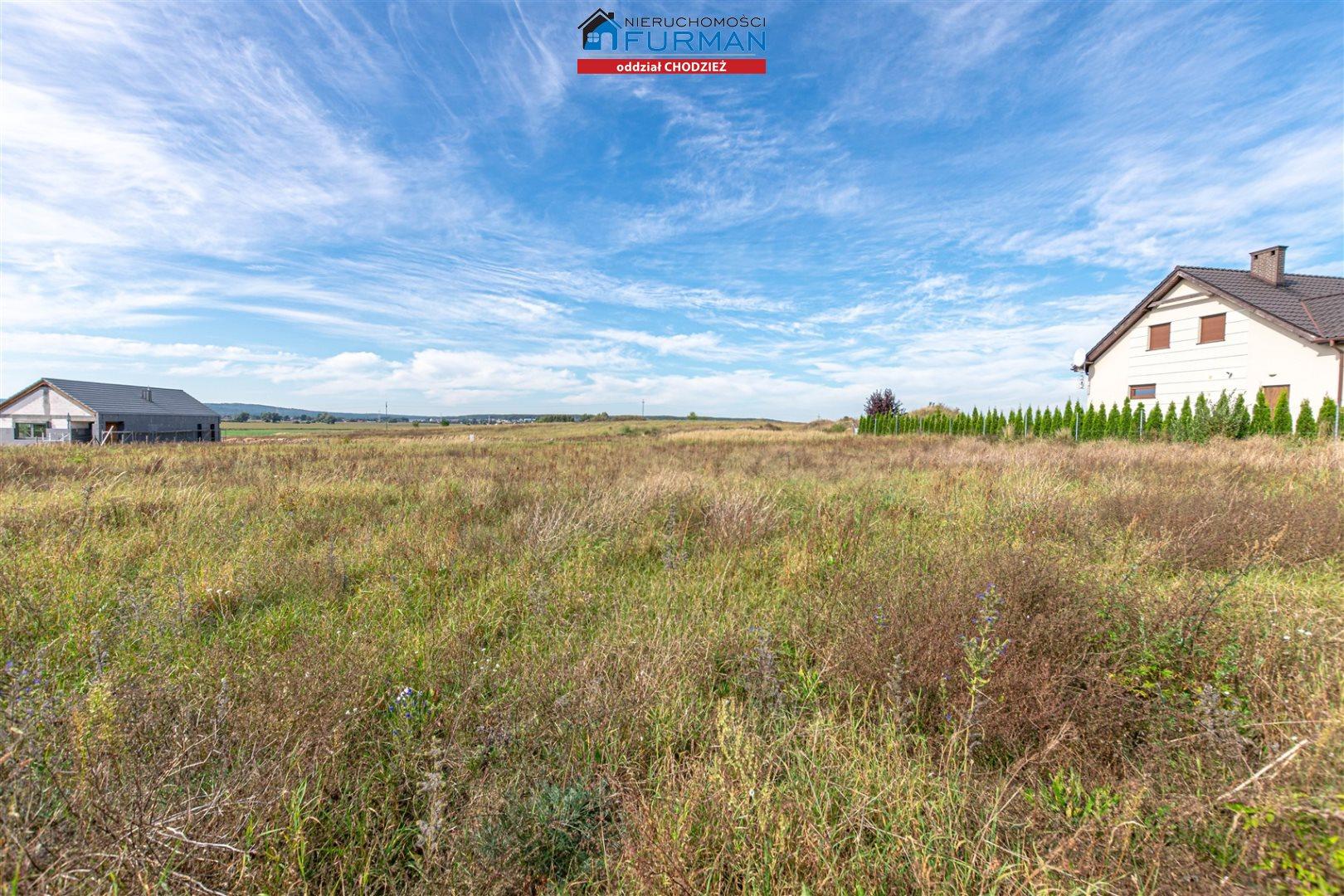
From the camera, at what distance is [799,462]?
1334 centimetres

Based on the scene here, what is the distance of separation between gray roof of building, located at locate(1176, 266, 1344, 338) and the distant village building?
2241 inches

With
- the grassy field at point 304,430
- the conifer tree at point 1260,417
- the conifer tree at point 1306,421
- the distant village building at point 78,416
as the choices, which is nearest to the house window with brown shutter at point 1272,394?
the conifer tree at point 1260,417

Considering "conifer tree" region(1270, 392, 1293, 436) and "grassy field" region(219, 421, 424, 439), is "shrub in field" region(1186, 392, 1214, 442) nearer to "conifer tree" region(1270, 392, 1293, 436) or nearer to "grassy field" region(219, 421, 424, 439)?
"conifer tree" region(1270, 392, 1293, 436)

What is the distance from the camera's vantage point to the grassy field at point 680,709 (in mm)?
1534

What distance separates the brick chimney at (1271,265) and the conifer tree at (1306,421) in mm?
8045

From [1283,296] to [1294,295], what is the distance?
852 mm

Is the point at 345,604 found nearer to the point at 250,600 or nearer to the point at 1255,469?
the point at 250,600

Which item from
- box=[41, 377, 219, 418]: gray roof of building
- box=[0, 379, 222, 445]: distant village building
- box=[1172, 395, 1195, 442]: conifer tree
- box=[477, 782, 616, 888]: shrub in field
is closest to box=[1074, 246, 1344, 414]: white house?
Answer: box=[1172, 395, 1195, 442]: conifer tree

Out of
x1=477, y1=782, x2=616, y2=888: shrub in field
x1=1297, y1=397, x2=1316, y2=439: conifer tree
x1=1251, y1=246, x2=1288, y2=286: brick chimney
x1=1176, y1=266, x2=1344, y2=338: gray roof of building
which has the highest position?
x1=1251, y1=246, x2=1288, y2=286: brick chimney

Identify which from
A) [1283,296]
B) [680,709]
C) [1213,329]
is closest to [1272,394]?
[1213,329]

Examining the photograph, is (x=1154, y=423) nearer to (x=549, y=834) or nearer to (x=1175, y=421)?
(x=1175, y=421)

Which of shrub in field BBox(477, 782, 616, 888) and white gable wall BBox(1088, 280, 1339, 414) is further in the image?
white gable wall BBox(1088, 280, 1339, 414)

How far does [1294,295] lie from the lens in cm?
1853

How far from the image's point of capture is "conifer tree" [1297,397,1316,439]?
581 inches
